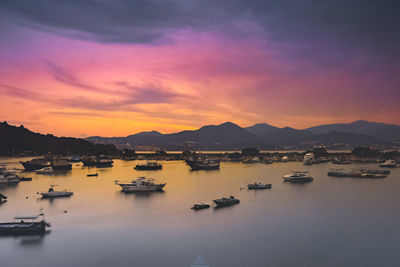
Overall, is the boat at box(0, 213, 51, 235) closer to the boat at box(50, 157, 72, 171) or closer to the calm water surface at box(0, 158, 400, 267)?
the calm water surface at box(0, 158, 400, 267)

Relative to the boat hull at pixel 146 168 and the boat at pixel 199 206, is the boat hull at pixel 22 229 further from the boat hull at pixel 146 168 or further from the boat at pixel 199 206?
the boat hull at pixel 146 168

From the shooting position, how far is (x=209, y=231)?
21406 millimetres

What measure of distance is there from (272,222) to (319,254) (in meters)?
6.95

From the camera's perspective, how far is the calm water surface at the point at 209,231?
16766 millimetres

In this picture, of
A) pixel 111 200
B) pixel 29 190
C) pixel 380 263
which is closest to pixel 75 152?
pixel 29 190

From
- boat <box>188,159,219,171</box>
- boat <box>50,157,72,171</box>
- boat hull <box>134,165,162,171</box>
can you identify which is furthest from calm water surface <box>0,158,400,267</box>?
boat hull <box>134,165,162,171</box>

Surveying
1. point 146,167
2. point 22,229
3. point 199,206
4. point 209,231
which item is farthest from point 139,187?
point 146,167

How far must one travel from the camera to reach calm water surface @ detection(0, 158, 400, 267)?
16.8 m

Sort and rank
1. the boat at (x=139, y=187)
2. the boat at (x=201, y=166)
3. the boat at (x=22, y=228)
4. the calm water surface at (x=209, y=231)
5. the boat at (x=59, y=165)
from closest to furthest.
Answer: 1. the calm water surface at (x=209, y=231)
2. the boat at (x=22, y=228)
3. the boat at (x=139, y=187)
4. the boat at (x=59, y=165)
5. the boat at (x=201, y=166)

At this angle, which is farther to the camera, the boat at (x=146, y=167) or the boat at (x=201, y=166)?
the boat at (x=146, y=167)

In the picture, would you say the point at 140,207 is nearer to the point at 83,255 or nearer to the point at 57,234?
the point at 57,234

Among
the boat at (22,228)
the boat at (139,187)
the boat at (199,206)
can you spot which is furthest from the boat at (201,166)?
the boat at (22,228)

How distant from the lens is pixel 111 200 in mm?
A: 32938

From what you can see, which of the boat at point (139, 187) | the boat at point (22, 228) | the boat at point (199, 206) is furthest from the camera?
the boat at point (139, 187)
